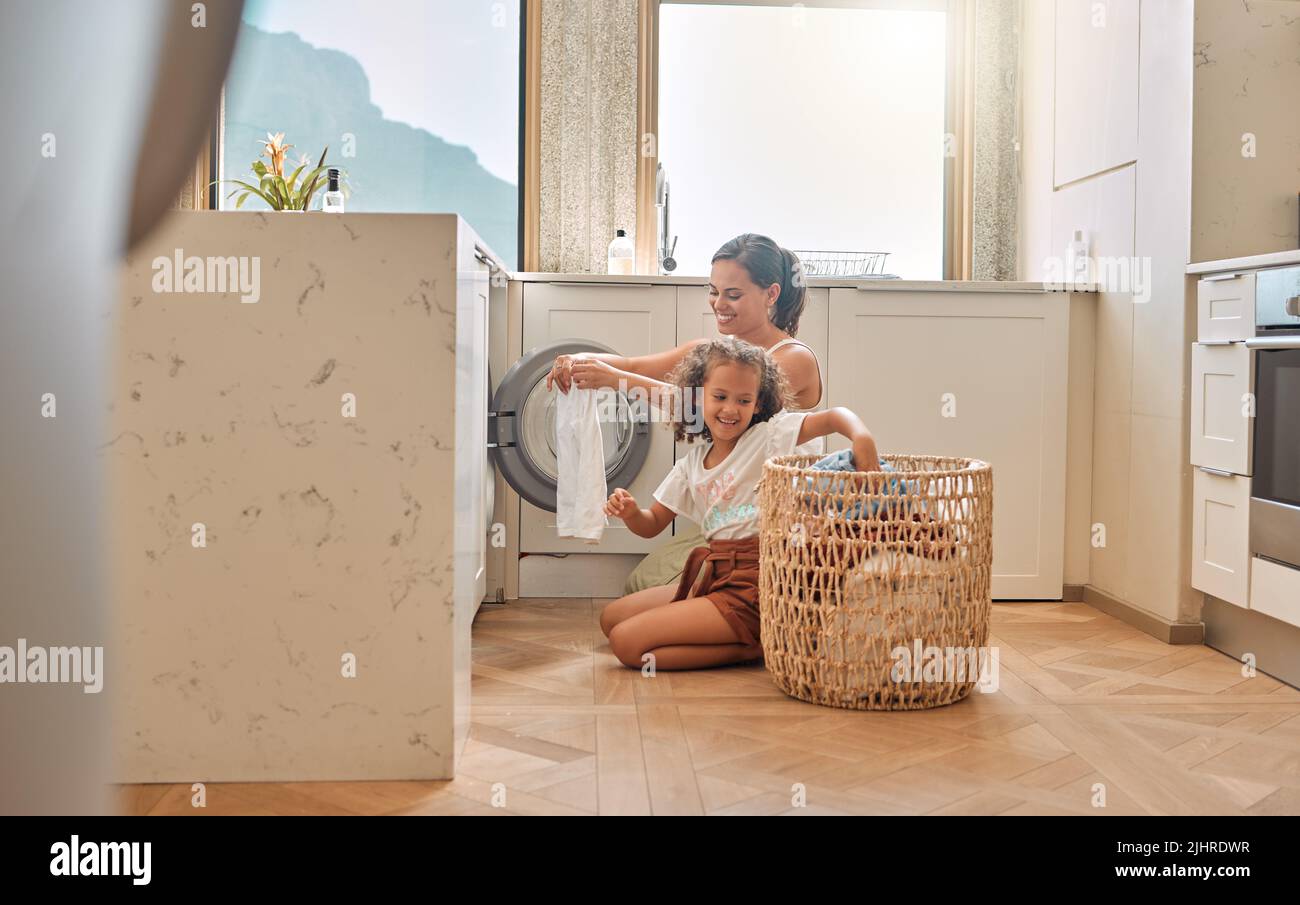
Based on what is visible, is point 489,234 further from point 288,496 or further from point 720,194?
point 288,496

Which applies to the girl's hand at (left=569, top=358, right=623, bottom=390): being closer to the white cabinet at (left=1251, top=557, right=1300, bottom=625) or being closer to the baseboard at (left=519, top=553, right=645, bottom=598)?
the baseboard at (left=519, top=553, right=645, bottom=598)

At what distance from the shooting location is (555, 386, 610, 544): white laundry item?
2.53 m

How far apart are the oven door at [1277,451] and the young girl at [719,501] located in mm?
908

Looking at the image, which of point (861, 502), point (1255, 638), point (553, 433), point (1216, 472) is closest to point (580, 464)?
point (553, 433)

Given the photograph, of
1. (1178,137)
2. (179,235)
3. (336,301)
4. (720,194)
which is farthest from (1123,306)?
(179,235)

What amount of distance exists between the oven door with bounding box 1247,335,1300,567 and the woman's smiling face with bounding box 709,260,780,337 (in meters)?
1.12

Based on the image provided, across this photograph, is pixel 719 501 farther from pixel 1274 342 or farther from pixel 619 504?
pixel 1274 342

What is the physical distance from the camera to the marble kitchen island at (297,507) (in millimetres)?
1642

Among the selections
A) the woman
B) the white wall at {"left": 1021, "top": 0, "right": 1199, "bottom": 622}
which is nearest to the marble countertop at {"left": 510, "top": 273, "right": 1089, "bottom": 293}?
the woman

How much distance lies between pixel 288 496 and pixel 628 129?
2.34 m

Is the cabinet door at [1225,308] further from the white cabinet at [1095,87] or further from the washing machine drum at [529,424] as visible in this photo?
the washing machine drum at [529,424]

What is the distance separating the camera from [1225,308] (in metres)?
2.52

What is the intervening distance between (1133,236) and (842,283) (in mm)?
785

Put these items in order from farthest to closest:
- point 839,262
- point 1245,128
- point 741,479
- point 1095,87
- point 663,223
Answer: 1. point 839,262
2. point 663,223
3. point 1095,87
4. point 1245,128
5. point 741,479
